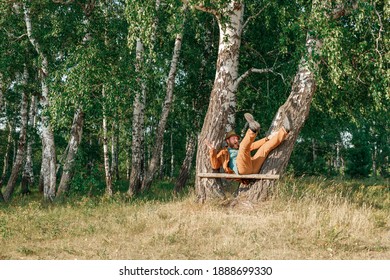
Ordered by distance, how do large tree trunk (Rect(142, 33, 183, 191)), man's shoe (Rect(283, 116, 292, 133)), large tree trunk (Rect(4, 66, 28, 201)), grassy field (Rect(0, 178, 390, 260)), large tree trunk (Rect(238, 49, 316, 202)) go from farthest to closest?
large tree trunk (Rect(4, 66, 28, 201))
large tree trunk (Rect(142, 33, 183, 191))
large tree trunk (Rect(238, 49, 316, 202))
man's shoe (Rect(283, 116, 292, 133))
grassy field (Rect(0, 178, 390, 260))

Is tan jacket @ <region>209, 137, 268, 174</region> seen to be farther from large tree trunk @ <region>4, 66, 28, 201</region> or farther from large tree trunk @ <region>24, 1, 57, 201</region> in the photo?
large tree trunk @ <region>4, 66, 28, 201</region>

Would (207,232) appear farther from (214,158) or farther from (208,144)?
(208,144)

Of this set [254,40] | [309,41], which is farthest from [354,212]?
[254,40]

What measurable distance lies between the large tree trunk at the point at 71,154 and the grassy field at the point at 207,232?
3.43 meters

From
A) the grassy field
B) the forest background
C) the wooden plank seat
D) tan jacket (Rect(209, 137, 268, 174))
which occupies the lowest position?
the grassy field

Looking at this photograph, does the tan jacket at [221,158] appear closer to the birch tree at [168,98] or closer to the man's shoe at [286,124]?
the man's shoe at [286,124]

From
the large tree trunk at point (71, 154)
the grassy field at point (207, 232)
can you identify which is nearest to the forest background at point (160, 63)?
the large tree trunk at point (71, 154)

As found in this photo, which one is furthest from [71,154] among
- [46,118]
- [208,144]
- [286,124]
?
[286,124]

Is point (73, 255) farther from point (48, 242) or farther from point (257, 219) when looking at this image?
point (257, 219)

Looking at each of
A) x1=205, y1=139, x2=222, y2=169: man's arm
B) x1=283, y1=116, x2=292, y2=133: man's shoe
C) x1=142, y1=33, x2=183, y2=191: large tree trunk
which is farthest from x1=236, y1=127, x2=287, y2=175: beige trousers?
x1=142, y1=33, x2=183, y2=191: large tree trunk

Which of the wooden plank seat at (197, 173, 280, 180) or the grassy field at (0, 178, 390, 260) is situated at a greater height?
the wooden plank seat at (197, 173, 280, 180)

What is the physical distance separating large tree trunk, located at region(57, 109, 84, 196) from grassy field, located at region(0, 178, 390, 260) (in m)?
3.43

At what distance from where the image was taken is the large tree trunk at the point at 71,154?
44.3 feet

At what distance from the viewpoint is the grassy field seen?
22.8 ft
